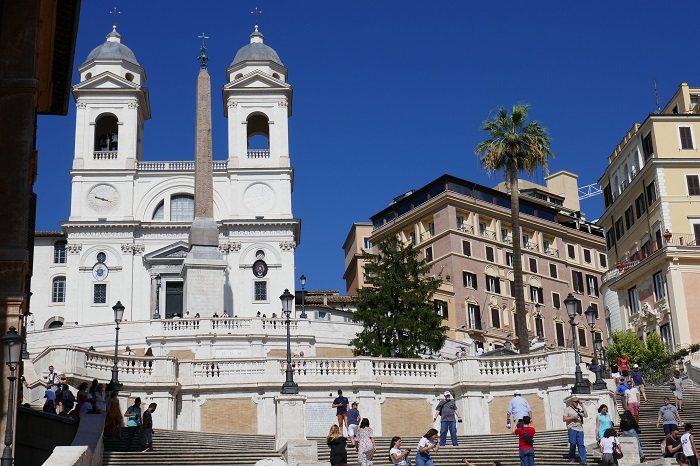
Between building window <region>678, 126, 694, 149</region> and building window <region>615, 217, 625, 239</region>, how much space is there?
23.5ft

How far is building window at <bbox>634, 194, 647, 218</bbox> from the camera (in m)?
64.0

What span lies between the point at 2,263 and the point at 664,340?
43.9 meters

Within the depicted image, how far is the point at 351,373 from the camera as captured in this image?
3747cm

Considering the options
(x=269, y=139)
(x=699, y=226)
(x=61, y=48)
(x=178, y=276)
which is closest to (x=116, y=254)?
(x=178, y=276)

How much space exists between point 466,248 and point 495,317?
19.0ft

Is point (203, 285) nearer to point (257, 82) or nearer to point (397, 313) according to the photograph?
point (397, 313)

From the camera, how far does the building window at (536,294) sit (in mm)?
94019

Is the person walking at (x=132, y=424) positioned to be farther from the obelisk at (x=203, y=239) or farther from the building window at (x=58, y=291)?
the building window at (x=58, y=291)

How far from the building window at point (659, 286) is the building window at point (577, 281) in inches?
1556

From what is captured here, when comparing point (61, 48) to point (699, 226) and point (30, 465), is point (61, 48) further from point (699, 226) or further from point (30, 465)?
point (699, 226)

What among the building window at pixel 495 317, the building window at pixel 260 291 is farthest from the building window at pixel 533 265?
the building window at pixel 260 291

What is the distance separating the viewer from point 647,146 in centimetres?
6375

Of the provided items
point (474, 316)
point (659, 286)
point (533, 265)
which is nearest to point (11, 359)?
point (659, 286)

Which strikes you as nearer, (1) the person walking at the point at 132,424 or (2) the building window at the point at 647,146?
(1) the person walking at the point at 132,424
